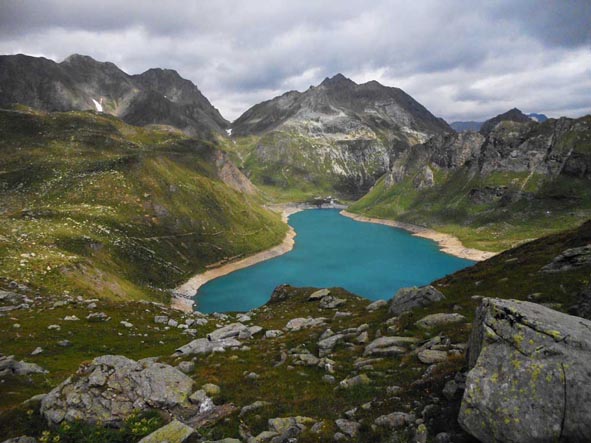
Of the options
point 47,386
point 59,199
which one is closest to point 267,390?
point 47,386

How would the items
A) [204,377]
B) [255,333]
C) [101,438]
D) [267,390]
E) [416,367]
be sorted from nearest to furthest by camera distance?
[101,438], [416,367], [267,390], [204,377], [255,333]

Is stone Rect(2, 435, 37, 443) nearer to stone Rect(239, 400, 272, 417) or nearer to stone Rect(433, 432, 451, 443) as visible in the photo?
stone Rect(239, 400, 272, 417)

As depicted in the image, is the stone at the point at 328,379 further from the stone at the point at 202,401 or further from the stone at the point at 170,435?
the stone at the point at 170,435

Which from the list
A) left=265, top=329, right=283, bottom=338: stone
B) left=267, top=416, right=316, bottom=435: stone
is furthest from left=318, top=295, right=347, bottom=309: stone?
left=267, top=416, right=316, bottom=435: stone

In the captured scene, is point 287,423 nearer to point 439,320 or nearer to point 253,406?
point 253,406

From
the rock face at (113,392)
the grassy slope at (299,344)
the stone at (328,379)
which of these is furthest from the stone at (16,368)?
the stone at (328,379)

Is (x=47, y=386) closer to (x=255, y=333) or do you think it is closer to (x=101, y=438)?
(x=101, y=438)
